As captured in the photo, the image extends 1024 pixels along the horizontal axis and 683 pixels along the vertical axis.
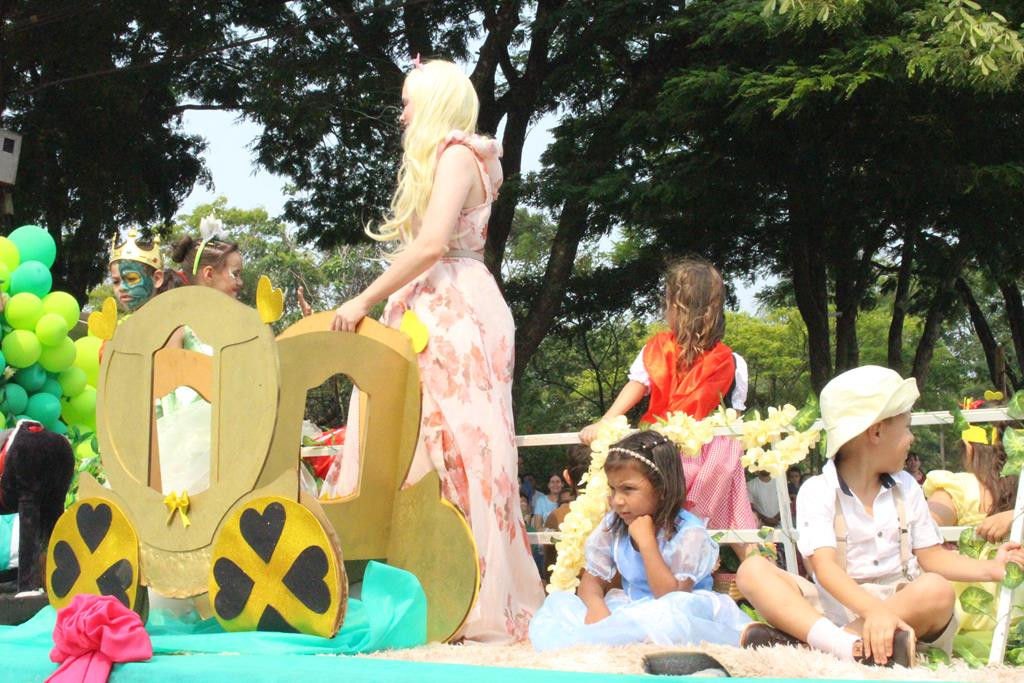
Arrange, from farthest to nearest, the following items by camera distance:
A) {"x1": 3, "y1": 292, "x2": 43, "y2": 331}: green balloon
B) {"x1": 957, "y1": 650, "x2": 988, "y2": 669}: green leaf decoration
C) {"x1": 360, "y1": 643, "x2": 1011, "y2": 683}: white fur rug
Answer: {"x1": 3, "y1": 292, "x2": 43, "y2": 331}: green balloon, {"x1": 957, "y1": 650, "x2": 988, "y2": 669}: green leaf decoration, {"x1": 360, "y1": 643, "x2": 1011, "y2": 683}: white fur rug

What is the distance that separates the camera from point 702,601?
11.1ft

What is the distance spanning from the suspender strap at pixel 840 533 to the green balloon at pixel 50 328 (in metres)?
3.69

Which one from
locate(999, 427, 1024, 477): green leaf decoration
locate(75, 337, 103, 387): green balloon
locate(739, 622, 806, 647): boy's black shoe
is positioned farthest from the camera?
locate(75, 337, 103, 387): green balloon

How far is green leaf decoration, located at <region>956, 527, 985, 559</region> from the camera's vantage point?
3.00 meters

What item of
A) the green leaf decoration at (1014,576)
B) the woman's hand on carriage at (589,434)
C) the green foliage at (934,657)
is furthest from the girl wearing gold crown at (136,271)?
the green leaf decoration at (1014,576)

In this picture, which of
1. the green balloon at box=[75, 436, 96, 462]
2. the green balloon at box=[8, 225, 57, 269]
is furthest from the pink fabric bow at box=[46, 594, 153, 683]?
the green balloon at box=[8, 225, 57, 269]

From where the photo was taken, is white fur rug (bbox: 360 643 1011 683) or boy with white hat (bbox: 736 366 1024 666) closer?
white fur rug (bbox: 360 643 1011 683)

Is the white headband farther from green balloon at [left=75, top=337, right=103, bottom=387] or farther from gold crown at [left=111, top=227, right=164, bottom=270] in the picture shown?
green balloon at [left=75, top=337, right=103, bottom=387]

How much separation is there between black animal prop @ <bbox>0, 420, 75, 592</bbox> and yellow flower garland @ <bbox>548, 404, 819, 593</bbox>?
5.62 feet

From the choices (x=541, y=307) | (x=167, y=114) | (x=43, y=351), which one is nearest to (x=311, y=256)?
(x=167, y=114)

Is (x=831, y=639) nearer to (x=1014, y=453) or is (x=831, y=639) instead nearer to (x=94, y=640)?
(x=1014, y=453)

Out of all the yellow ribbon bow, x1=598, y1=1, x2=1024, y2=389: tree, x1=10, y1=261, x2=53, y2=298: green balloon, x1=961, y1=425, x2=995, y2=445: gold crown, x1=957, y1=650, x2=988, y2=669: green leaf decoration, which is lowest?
x1=957, y1=650, x2=988, y2=669: green leaf decoration

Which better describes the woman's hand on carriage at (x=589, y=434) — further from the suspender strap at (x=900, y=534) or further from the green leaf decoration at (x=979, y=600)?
the green leaf decoration at (x=979, y=600)

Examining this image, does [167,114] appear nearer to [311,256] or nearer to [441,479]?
[441,479]
